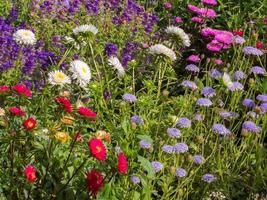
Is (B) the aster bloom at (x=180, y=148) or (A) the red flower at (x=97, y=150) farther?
(B) the aster bloom at (x=180, y=148)

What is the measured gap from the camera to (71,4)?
5.00 m

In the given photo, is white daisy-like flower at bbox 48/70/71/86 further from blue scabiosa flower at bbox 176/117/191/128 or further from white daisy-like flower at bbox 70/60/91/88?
blue scabiosa flower at bbox 176/117/191/128

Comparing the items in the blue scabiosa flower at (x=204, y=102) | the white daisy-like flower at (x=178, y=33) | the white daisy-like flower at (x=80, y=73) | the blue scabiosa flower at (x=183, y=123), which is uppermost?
the white daisy-like flower at (x=178, y=33)

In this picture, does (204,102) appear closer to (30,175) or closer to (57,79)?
(57,79)

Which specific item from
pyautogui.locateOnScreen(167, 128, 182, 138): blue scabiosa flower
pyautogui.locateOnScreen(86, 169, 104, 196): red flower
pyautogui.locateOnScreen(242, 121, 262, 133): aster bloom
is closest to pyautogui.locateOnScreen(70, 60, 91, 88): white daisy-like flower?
pyautogui.locateOnScreen(167, 128, 182, 138): blue scabiosa flower

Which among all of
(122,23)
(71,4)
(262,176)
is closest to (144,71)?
(122,23)

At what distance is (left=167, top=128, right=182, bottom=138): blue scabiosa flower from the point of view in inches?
120

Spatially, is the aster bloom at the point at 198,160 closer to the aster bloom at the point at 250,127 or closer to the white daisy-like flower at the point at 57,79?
the aster bloom at the point at 250,127

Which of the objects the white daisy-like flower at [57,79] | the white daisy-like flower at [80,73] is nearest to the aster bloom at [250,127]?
the white daisy-like flower at [80,73]

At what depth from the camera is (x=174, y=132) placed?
3.06 m

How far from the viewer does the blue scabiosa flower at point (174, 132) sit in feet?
9.99

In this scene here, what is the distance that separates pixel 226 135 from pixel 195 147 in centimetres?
34

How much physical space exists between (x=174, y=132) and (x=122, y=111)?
1.25ft

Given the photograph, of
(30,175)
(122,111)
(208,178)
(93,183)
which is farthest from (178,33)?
(30,175)
